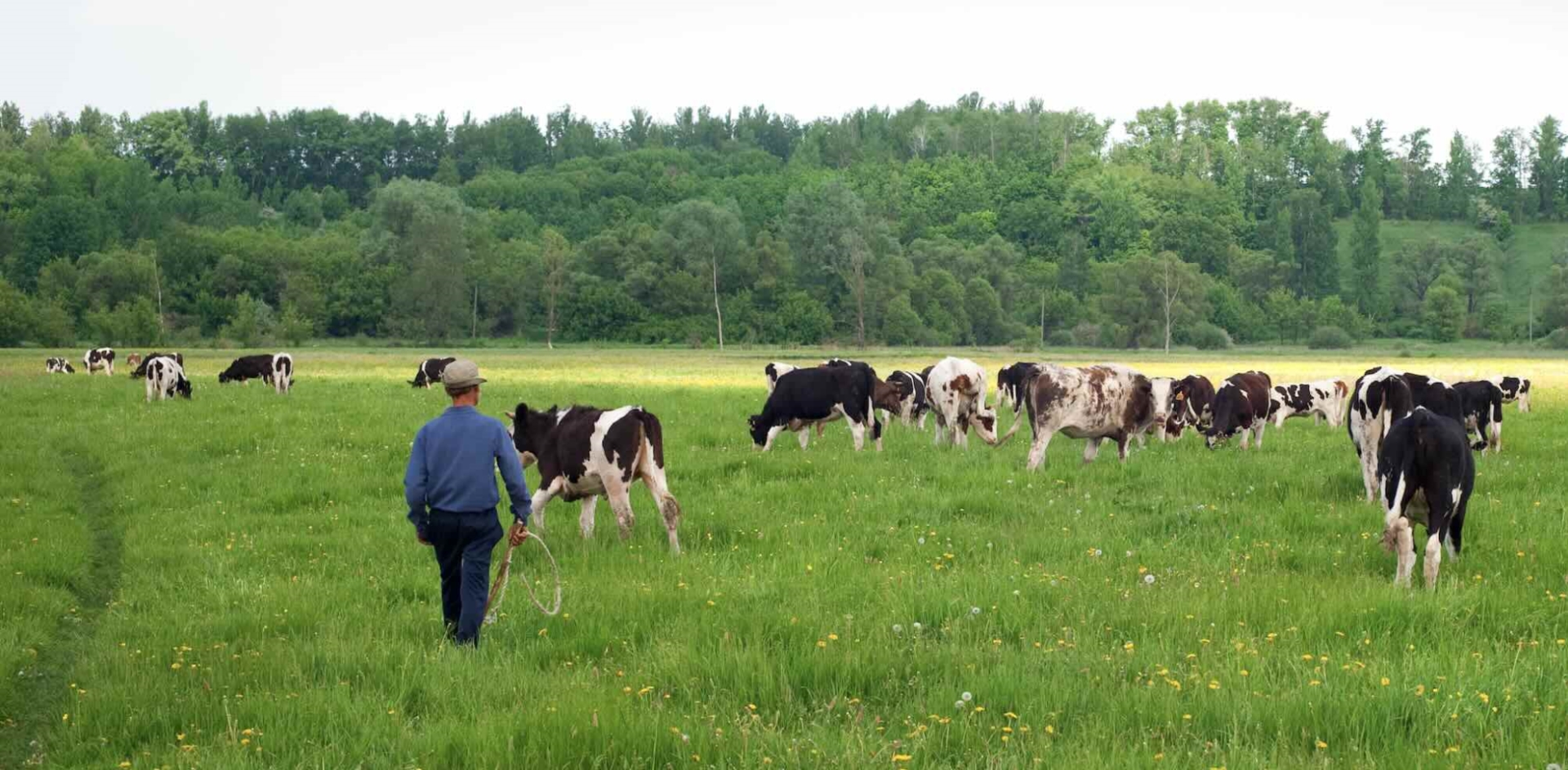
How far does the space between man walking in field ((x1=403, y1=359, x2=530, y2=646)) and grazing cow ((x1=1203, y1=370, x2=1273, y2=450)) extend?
18.4 metres

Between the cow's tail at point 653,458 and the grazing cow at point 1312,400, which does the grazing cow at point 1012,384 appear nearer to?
the grazing cow at point 1312,400

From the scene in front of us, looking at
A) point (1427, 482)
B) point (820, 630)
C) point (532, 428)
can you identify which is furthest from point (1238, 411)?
point (820, 630)

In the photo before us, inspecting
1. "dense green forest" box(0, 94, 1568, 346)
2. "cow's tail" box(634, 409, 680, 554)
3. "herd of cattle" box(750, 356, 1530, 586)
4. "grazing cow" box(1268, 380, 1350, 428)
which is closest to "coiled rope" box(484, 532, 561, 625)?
"cow's tail" box(634, 409, 680, 554)

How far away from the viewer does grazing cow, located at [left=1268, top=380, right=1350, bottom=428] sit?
29.3m

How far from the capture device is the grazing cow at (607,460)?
13.6 meters

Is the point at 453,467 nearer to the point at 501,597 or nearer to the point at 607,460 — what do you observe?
the point at 501,597

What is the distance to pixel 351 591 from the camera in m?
11.6

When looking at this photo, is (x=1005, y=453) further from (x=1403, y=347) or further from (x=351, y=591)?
(x=1403, y=347)

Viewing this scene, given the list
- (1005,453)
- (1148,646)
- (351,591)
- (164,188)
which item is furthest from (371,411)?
(164,188)

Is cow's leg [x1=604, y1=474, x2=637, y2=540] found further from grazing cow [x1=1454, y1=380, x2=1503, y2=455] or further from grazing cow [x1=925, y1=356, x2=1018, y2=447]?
grazing cow [x1=1454, y1=380, x2=1503, y2=455]

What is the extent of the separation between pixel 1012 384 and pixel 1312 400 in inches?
278

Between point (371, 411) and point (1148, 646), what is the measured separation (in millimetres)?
24757

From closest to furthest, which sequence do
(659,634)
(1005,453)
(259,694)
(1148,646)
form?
(259,694)
(1148,646)
(659,634)
(1005,453)

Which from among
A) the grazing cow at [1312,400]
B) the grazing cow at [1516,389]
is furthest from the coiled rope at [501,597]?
the grazing cow at [1516,389]
